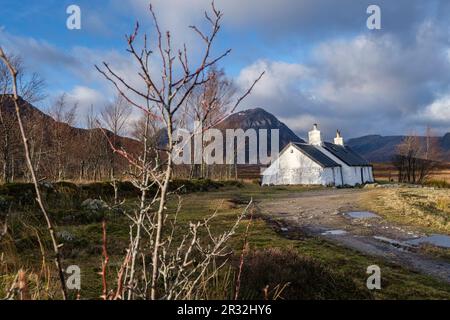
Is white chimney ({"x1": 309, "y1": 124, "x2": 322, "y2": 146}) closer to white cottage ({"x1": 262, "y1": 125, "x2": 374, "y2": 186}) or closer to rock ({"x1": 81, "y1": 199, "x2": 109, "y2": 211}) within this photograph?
white cottage ({"x1": 262, "y1": 125, "x2": 374, "y2": 186})

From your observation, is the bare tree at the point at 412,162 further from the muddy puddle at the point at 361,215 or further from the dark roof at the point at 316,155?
the muddy puddle at the point at 361,215

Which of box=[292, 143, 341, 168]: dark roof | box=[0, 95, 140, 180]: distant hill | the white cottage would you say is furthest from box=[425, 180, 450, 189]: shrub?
box=[0, 95, 140, 180]: distant hill

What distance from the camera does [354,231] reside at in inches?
409

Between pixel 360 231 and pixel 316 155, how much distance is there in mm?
29801

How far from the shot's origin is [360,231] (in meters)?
10.4

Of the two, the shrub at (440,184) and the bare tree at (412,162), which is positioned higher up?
the bare tree at (412,162)

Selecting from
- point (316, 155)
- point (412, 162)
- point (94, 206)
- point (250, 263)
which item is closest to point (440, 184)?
point (412, 162)

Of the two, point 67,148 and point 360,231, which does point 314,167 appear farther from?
point 360,231

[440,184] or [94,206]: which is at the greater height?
[94,206]

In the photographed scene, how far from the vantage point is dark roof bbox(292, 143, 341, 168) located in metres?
37.9

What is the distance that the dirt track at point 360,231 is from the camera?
7.39 meters

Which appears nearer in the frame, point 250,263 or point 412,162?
point 250,263

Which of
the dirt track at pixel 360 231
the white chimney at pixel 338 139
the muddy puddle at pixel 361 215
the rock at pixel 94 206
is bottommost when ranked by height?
the dirt track at pixel 360 231

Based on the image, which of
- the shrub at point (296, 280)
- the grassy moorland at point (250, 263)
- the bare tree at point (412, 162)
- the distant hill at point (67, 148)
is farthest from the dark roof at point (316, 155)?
the shrub at point (296, 280)
